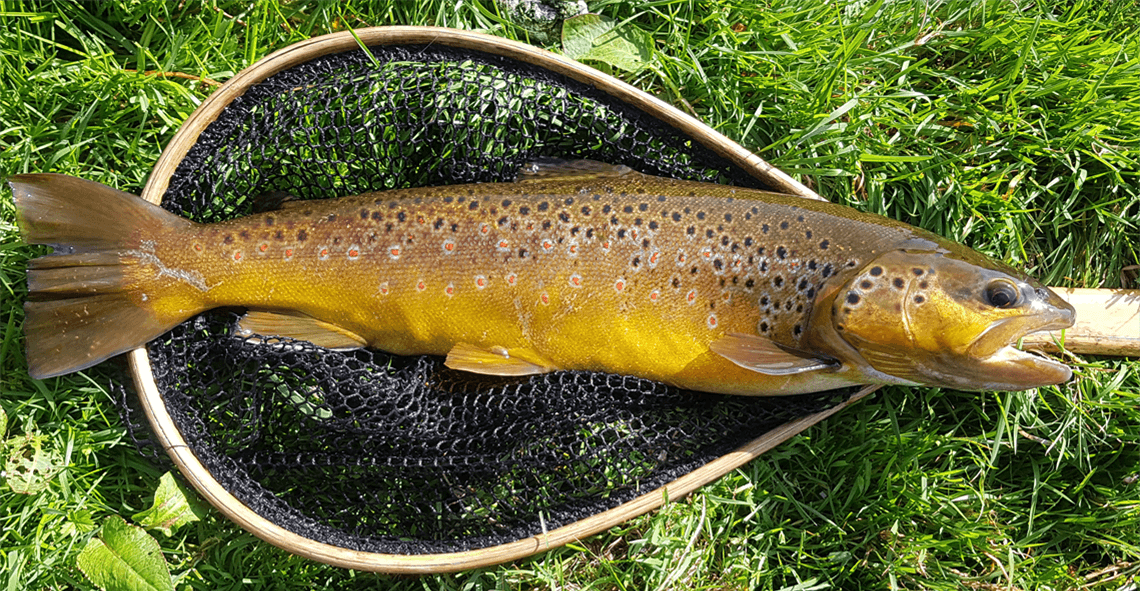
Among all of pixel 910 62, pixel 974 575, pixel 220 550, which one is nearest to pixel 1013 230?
pixel 910 62

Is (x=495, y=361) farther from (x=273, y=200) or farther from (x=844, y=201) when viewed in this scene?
(x=844, y=201)

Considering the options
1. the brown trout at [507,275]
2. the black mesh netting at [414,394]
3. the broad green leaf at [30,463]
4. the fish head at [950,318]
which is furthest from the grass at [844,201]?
the fish head at [950,318]

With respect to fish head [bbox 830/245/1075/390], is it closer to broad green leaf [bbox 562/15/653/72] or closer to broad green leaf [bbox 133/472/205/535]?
broad green leaf [bbox 562/15/653/72]

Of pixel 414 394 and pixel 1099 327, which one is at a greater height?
pixel 1099 327

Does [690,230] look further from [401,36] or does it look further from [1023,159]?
[1023,159]

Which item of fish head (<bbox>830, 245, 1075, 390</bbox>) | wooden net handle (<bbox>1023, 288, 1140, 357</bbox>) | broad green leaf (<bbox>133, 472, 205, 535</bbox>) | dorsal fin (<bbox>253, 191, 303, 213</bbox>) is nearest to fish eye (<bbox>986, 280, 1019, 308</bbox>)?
fish head (<bbox>830, 245, 1075, 390</bbox>)

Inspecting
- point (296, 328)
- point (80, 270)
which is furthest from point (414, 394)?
point (80, 270)
